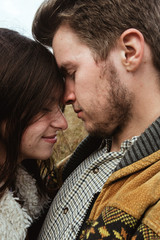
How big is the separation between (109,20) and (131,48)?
0.79ft

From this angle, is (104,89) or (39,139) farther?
(39,139)

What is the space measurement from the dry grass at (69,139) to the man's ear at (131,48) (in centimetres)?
230

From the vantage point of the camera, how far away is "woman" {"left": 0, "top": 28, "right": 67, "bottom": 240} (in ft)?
4.89

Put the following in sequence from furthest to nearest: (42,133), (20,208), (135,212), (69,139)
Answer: (69,139) < (42,133) < (20,208) < (135,212)

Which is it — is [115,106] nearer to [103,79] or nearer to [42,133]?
[103,79]

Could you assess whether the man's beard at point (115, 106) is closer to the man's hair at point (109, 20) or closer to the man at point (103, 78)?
the man at point (103, 78)

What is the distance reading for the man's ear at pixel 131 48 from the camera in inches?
54.6

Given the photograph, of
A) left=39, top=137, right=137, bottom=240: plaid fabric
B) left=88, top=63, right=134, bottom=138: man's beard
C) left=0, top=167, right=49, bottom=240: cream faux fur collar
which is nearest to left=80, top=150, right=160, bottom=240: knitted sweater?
left=39, top=137, right=137, bottom=240: plaid fabric

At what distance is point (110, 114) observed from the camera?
5.00 ft

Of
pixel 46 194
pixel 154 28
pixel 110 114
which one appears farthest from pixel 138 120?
pixel 46 194

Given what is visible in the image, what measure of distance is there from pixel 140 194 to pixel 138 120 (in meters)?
0.60

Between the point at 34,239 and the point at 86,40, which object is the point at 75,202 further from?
the point at 86,40

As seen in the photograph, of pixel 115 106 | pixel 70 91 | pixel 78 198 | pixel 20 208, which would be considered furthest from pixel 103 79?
pixel 20 208

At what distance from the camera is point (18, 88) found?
4.96 feet
